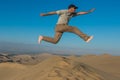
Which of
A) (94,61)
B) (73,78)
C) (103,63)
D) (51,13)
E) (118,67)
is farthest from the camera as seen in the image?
(94,61)

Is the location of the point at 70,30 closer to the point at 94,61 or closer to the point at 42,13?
the point at 42,13

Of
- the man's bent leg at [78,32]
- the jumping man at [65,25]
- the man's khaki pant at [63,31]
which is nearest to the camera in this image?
the jumping man at [65,25]

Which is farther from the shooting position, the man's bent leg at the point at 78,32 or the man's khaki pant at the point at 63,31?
the man's bent leg at the point at 78,32

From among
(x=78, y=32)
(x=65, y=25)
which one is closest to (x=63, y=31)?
(x=65, y=25)

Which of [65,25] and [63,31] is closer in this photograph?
[65,25]

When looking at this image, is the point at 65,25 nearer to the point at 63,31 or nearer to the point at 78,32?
the point at 63,31

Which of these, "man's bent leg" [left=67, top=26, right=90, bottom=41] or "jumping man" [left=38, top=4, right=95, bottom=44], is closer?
"jumping man" [left=38, top=4, right=95, bottom=44]

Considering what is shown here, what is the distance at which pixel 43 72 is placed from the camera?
17.9 m

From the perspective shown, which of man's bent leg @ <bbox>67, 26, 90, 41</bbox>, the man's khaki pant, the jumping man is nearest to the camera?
the jumping man

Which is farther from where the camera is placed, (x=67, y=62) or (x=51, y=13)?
(x=67, y=62)

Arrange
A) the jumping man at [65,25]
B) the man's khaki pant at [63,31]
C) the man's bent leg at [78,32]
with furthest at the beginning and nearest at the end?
the man's bent leg at [78,32]
the man's khaki pant at [63,31]
the jumping man at [65,25]

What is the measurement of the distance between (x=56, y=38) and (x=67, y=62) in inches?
207

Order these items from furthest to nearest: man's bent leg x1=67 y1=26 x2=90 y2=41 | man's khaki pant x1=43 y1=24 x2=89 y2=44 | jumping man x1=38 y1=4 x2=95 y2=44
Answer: man's bent leg x1=67 y1=26 x2=90 y2=41 < man's khaki pant x1=43 y1=24 x2=89 y2=44 < jumping man x1=38 y1=4 x2=95 y2=44

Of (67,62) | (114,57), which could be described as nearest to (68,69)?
(67,62)
